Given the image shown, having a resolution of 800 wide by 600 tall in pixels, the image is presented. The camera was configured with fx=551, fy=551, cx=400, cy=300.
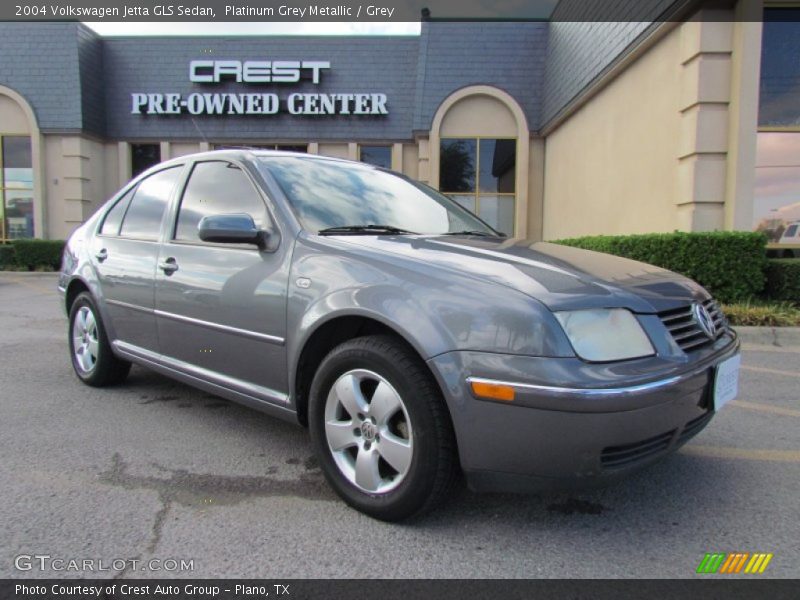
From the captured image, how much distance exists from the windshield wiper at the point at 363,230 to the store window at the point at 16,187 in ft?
55.2

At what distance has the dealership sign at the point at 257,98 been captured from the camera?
15.6 m

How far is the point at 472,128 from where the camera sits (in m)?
14.9

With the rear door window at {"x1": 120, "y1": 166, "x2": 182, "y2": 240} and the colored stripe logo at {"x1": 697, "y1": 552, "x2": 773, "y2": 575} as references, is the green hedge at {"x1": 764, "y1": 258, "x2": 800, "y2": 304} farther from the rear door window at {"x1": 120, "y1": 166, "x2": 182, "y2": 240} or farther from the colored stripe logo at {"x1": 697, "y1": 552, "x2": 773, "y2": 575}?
the rear door window at {"x1": 120, "y1": 166, "x2": 182, "y2": 240}

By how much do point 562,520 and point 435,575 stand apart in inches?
26.9

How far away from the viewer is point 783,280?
675cm

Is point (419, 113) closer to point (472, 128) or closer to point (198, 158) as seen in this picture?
point (472, 128)

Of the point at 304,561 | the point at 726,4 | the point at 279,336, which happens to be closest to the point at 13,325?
the point at 279,336

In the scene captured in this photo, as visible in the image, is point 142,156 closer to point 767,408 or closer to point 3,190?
point 3,190

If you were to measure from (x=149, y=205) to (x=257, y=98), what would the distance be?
13170 mm

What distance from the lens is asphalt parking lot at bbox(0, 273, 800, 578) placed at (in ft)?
6.74

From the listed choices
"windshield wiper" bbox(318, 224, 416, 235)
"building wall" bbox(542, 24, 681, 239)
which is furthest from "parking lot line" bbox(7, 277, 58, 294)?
"building wall" bbox(542, 24, 681, 239)

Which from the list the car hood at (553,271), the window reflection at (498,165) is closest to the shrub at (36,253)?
the window reflection at (498,165)

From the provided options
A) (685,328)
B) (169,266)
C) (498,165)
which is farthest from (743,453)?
(498,165)
